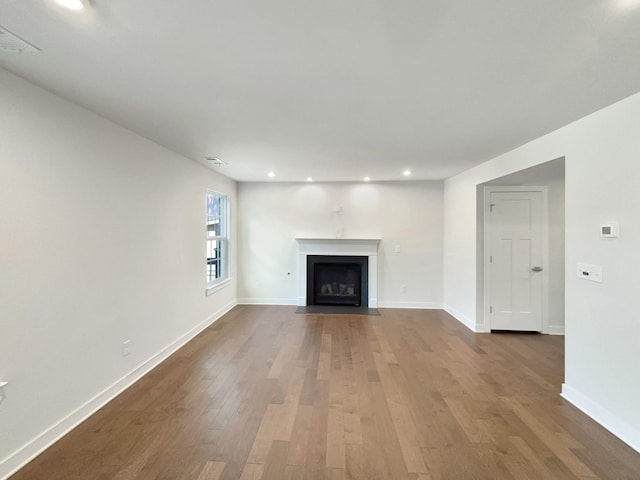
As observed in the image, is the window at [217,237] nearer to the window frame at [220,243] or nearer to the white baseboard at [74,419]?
the window frame at [220,243]

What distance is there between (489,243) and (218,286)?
422 cm

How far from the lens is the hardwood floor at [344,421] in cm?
178

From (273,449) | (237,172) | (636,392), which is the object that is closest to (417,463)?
(273,449)

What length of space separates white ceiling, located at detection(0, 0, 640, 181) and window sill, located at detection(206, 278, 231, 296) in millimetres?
2557

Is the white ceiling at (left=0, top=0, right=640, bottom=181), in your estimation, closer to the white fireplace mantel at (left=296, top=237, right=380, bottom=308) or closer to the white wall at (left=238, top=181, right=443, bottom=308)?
the white wall at (left=238, top=181, right=443, bottom=308)

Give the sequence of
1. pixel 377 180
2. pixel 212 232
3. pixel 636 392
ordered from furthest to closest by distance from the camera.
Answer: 1. pixel 377 180
2. pixel 212 232
3. pixel 636 392

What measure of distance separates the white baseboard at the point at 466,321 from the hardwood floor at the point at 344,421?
58 centimetres

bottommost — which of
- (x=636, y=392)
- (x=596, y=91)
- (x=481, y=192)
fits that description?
(x=636, y=392)

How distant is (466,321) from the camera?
14.9 ft

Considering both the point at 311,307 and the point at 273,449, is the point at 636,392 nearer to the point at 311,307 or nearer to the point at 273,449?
the point at 273,449

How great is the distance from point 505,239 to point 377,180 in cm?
226

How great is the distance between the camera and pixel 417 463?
5.97ft

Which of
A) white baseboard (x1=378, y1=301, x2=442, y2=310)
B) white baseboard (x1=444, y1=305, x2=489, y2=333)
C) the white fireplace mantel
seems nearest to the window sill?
the white fireplace mantel

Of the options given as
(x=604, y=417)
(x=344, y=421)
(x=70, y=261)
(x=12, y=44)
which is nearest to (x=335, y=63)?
(x=12, y=44)
